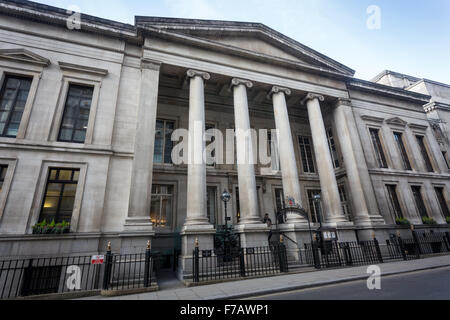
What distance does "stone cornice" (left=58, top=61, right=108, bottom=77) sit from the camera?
1119 centimetres

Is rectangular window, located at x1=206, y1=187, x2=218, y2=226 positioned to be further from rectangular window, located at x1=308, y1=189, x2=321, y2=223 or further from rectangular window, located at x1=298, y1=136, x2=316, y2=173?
rectangular window, located at x1=298, y1=136, x2=316, y2=173

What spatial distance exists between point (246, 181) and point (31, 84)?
11.9 meters

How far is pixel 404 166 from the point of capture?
18391mm

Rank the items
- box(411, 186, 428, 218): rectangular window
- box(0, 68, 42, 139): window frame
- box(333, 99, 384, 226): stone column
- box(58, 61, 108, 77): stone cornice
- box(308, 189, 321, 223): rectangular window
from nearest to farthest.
Result: box(0, 68, 42, 139): window frame, box(58, 61, 108, 77): stone cornice, box(333, 99, 384, 226): stone column, box(411, 186, 428, 218): rectangular window, box(308, 189, 321, 223): rectangular window

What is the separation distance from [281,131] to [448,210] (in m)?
16.9

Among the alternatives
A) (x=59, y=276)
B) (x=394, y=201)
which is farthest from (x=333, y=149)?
(x=59, y=276)

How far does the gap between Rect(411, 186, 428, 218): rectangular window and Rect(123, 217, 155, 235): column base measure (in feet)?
67.2

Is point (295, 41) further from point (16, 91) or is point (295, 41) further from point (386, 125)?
point (16, 91)

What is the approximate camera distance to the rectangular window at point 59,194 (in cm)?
922

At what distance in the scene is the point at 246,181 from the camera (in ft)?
39.0

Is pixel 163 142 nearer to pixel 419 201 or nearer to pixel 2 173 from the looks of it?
pixel 2 173

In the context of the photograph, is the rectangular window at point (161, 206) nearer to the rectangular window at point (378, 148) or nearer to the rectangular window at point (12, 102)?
the rectangular window at point (12, 102)

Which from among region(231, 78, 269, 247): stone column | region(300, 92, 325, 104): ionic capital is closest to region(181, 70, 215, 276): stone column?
region(231, 78, 269, 247): stone column

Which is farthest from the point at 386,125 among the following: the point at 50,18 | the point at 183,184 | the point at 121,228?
the point at 50,18
